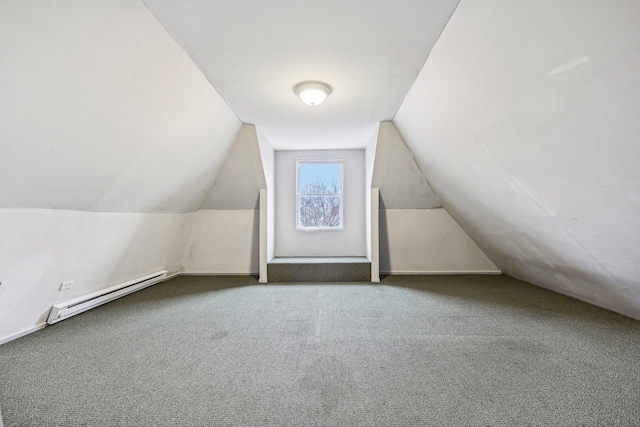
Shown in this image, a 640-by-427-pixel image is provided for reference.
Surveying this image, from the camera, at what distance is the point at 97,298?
9.46 ft

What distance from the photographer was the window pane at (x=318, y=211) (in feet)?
16.4

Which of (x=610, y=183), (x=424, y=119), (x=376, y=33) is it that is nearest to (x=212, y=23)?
(x=376, y=33)

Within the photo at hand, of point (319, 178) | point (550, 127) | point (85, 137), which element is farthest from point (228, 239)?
point (550, 127)

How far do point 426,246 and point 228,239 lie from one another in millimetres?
3236

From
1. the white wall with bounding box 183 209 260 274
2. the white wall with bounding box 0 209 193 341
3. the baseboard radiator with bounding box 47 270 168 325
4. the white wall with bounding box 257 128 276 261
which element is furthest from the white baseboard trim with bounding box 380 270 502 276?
the white wall with bounding box 0 209 193 341

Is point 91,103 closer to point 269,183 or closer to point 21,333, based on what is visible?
point 21,333

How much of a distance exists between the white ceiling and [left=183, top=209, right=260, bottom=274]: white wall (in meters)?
1.91

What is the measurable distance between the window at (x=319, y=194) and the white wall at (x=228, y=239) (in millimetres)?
876

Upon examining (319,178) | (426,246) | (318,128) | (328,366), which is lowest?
(328,366)

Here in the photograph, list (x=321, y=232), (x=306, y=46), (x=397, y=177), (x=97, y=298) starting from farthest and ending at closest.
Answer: (x=321, y=232), (x=397, y=177), (x=97, y=298), (x=306, y=46)

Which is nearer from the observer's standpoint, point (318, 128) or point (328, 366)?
point (328, 366)

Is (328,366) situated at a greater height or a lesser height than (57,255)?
lesser

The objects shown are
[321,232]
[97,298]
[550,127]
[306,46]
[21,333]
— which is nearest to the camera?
[550,127]

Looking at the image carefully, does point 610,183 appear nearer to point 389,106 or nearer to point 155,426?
point 389,106
